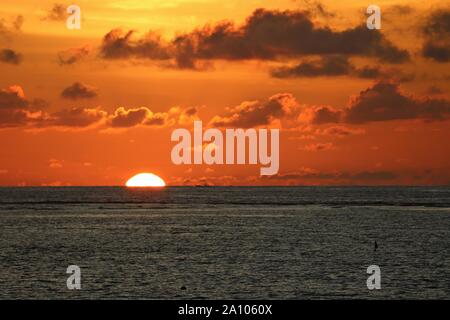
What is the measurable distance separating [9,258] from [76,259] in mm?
7525

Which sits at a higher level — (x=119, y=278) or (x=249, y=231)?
(x=249, y=231)

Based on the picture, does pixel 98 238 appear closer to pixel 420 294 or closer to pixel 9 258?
pixel 9 258

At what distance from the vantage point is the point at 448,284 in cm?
6250

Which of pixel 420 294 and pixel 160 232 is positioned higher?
pixel 160 232

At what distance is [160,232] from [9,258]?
159ft

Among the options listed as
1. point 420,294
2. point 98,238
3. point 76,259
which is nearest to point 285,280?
point 420,294

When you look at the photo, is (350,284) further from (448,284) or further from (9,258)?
(9,258)

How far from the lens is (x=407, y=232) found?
132 meters
